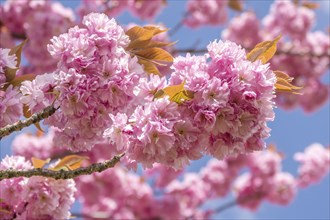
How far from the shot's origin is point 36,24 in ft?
20.8

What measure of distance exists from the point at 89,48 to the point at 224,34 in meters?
8.81

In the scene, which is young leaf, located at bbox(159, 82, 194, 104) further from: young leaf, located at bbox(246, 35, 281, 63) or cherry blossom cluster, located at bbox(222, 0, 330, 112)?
cherry blossom cluster, located at bbox(222, 0, 330, 112)

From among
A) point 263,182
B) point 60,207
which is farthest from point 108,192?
point 60,207

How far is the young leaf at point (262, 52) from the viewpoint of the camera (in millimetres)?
1883

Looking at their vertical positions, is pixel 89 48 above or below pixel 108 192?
below

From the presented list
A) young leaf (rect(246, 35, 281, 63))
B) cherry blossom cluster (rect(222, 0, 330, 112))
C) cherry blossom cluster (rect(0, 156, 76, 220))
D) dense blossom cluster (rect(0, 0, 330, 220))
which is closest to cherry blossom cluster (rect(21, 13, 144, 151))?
dense blossom cluster (rect(0, 0, 330, 220))

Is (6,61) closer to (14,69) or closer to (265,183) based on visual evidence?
(14,69)

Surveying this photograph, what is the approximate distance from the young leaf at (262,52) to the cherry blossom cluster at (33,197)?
43.4 inches

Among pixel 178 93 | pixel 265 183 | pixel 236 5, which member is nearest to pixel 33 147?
pixel 236 5

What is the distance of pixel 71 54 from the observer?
6.20ft

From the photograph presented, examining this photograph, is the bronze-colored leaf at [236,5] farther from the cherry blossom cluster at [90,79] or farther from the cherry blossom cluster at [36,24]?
the cherry blossom cluster at [90,79]

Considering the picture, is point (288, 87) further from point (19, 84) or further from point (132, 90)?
point (19, 84)

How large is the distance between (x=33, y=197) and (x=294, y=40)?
8164 mm

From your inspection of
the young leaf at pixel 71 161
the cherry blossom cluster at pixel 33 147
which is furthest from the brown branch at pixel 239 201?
the young leaf at pixel 71 161
